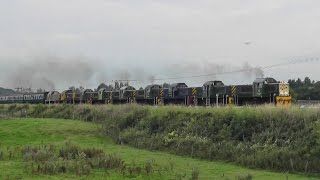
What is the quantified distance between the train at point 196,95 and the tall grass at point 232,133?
9.70 m

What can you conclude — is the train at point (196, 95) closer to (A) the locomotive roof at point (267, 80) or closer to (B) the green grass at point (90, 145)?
(A) the locomotive roof at point (267, 80)

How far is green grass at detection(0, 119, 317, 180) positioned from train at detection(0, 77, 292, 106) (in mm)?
13611

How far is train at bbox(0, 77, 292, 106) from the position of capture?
48.0 metres

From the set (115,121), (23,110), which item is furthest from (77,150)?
(23,110)

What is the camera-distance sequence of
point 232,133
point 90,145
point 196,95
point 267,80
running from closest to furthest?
point 232,133 → point 90,145 → point 267,80 → point 196,95

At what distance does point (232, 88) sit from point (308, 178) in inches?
1220

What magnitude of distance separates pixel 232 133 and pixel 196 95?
1156 inches

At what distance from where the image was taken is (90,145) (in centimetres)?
3334

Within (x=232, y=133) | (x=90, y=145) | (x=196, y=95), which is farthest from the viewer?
(x=196, y=95)

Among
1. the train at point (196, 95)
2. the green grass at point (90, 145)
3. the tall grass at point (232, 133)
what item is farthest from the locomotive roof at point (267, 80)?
the green grass at point (90, 145)

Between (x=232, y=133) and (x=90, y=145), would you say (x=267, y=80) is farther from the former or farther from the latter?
(x=90, y=145)

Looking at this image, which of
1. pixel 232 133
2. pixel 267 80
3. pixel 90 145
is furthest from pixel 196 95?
pixel 232 133

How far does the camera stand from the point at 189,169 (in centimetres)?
2380

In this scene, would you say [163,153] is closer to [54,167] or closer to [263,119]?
[263,119]
